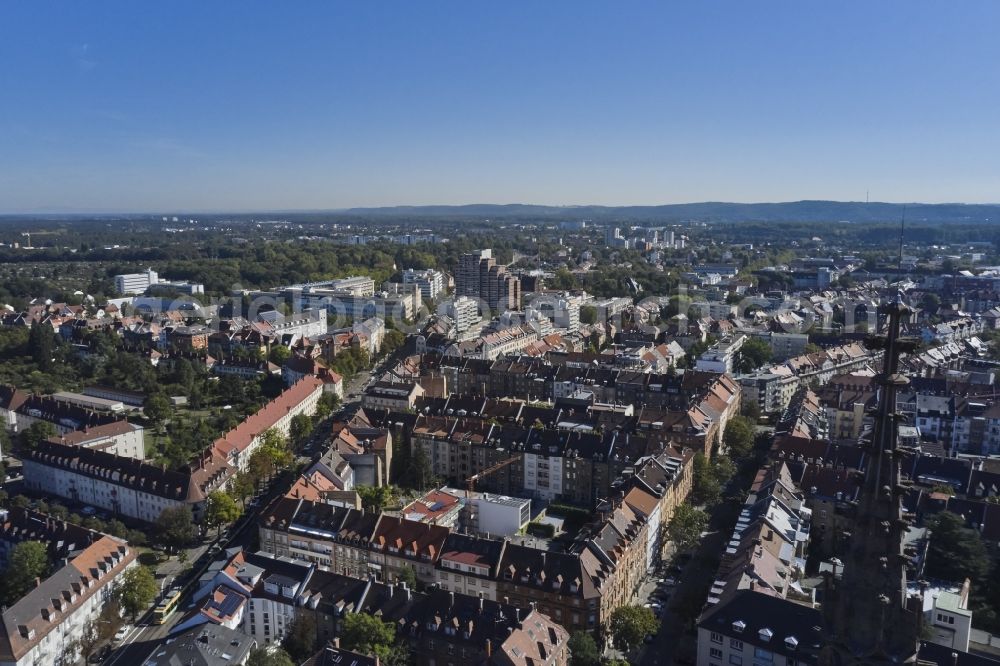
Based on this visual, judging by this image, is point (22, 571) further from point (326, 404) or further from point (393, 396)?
point (326, 404)

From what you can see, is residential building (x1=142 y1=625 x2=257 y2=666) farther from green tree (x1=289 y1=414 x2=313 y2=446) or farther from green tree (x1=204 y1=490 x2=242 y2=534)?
green tree (x1=289 y1=414 x2=313 y2=446)

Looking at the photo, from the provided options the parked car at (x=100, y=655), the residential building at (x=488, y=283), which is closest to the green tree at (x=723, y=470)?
the parked car at (x=100, y=655)

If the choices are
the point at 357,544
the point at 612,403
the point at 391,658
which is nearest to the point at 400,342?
the point at 612,403

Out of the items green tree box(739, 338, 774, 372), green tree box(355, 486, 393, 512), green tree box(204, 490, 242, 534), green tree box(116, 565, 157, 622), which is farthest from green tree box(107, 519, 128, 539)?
green tree box(739, 338, 774, 372)

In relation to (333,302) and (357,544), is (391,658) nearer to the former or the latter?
(357,544)

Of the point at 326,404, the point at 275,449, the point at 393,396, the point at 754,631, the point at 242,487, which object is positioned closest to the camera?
the point at 754,631

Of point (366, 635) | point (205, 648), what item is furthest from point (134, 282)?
point (366, 635)
